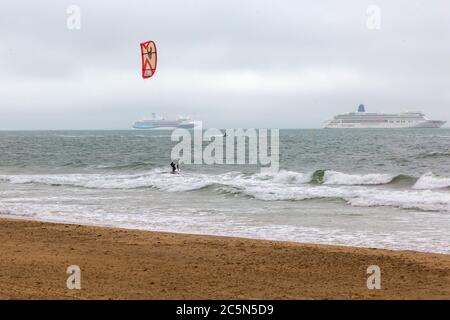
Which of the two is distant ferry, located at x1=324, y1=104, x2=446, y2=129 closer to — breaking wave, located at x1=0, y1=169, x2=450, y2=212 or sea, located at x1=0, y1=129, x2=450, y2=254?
sea, located at x1=0, y1=129, x2=450, y2=254

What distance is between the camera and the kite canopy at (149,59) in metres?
13.8

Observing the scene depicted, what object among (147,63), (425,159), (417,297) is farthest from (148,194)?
(425,159)

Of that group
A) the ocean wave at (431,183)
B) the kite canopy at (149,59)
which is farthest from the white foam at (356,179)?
the kite canopy at (149,59)

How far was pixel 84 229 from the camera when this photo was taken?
12742 mm

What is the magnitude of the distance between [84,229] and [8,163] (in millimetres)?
34943

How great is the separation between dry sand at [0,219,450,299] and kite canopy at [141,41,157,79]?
4.35m

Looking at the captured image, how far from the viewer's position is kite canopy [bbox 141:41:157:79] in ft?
45.3

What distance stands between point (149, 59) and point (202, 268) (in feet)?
23.5

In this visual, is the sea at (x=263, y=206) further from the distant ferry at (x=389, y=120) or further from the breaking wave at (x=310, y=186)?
the distant ferry at (x=389, y=120)

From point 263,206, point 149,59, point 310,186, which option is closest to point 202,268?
point 149,59

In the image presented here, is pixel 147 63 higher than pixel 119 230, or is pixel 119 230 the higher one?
pixel 147 63

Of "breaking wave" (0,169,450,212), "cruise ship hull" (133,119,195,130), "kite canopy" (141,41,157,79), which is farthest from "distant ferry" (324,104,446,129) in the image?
"kite canopy" (141,41,157,79)

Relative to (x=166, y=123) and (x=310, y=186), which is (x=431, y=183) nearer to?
(x=310, y=186)
